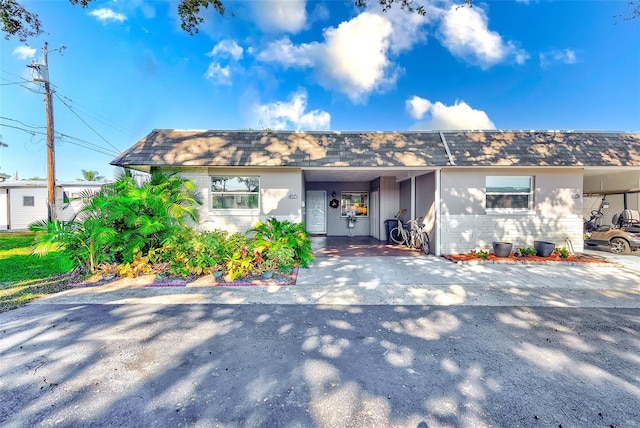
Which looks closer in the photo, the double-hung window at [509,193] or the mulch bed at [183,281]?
the mulch bed at [183,281]

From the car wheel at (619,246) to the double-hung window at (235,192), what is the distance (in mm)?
12142

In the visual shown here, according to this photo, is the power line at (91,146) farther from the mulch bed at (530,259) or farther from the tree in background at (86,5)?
the mulch bed at (530,259)

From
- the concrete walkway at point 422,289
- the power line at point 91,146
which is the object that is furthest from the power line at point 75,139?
the concrete walkway at point 422,289

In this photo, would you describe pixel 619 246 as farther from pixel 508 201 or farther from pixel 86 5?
pixel 86 5

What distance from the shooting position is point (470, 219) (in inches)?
346

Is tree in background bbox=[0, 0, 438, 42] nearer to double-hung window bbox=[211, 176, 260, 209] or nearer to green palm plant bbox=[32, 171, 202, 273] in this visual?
green palm plant bbox=[32, 171, 202, 273]

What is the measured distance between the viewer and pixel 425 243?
924cm

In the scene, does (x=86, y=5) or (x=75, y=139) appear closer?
(x=86, y=5)

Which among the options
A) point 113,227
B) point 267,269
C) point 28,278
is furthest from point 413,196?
point 28,278

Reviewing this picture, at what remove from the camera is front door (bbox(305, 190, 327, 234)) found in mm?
14461

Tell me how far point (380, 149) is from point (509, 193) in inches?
170

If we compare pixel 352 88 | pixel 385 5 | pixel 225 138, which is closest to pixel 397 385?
pixel 385 5

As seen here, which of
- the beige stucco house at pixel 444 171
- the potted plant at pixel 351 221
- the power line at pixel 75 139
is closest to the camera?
the beige stucco house at pixel 444 171

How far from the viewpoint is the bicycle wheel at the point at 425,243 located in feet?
30.1
